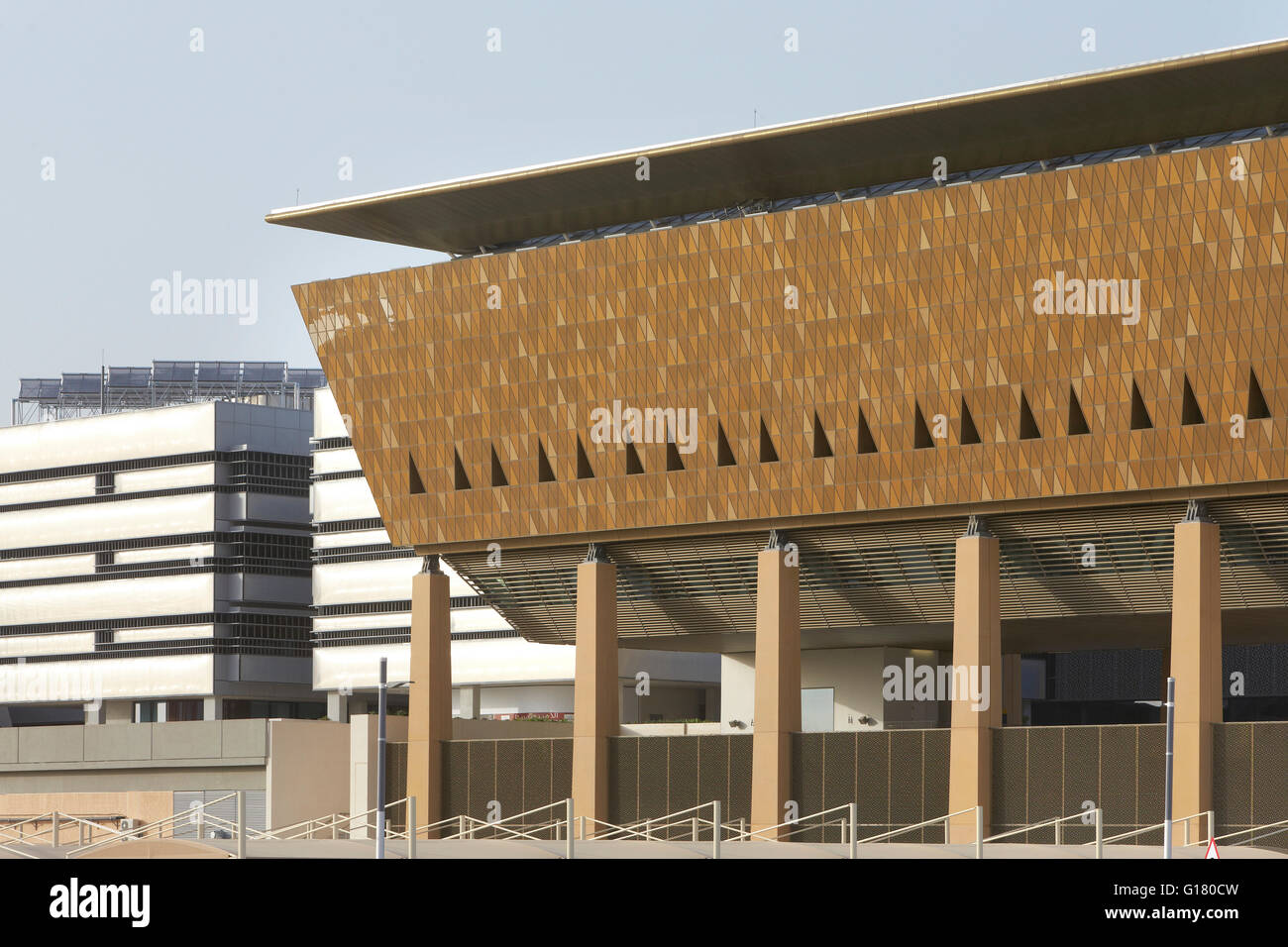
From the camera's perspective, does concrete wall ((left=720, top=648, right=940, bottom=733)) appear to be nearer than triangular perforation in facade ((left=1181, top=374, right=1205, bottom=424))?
No

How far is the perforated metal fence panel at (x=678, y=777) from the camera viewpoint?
2175 inches

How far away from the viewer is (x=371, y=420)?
202 feet

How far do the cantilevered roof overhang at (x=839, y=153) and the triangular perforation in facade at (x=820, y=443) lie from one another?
22.2ft

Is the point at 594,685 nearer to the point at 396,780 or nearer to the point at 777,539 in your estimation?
the point at 777,539

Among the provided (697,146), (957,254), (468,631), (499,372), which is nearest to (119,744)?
(468,631)

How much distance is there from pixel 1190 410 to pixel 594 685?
19282 mm

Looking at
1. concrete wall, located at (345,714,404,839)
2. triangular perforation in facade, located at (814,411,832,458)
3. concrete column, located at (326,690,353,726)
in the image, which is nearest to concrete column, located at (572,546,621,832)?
triangular perforation in facade, located at (814,411,832,458)

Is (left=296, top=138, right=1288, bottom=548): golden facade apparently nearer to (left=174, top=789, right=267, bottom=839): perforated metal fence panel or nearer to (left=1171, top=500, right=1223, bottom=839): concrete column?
(left=1171, top=500, right=1223, bottom=839): concrete column

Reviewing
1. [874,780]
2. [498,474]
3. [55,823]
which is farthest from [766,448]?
[55,823]

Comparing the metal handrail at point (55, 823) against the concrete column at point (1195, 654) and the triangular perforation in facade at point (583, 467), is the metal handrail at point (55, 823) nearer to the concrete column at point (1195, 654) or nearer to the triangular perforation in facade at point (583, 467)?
the triangular perforation in facade at point (583, 467)

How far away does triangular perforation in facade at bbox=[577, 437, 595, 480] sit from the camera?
57966mm

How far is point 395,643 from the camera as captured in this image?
303 feet

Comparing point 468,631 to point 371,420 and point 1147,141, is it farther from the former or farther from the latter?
point 1147,141

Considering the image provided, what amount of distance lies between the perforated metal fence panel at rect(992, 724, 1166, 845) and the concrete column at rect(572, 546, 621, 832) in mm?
12265
